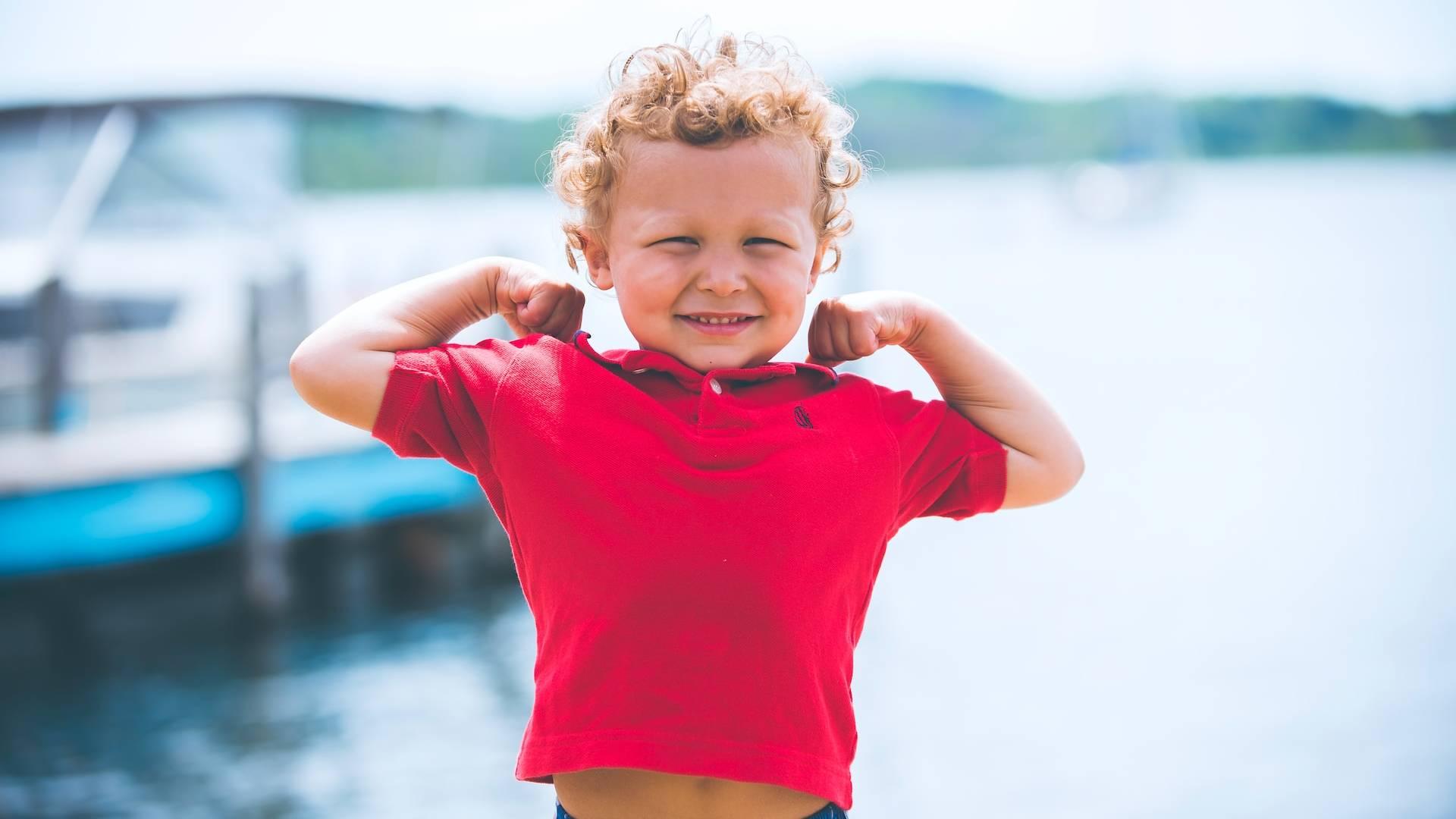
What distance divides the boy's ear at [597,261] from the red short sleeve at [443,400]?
0.55ft

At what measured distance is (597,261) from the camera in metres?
1.71

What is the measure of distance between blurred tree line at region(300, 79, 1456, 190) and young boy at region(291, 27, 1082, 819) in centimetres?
1171

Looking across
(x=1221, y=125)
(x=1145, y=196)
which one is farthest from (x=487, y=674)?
(x=1221, y=125)

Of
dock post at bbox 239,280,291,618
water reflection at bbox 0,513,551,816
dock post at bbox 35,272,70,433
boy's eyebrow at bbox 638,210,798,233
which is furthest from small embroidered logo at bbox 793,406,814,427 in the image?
dock post at bbox 35,272,70,433

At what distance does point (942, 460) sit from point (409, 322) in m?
0.73

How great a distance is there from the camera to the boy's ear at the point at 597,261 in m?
1.70

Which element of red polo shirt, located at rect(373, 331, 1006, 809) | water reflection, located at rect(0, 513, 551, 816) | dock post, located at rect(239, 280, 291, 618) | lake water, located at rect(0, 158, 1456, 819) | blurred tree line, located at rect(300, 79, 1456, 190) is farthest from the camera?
blurred tree line, located at rect(300, 79, 1456, 190)

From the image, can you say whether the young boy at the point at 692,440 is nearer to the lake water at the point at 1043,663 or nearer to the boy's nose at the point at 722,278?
the boy's nose at the point at 722,278

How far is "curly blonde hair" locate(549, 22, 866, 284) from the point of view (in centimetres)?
155

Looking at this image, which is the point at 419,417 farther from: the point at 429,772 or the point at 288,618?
the point at 288,618

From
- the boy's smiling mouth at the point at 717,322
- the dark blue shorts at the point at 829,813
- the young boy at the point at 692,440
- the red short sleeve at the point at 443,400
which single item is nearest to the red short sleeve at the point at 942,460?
the young boy at the point at 692,440

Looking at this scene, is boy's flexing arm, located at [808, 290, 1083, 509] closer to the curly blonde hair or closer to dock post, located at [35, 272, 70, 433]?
the curly blonde hair

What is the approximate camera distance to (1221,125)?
2239 inches

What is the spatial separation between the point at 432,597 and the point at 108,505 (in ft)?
8.08
